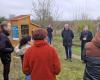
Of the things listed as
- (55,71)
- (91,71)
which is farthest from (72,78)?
(91,71)

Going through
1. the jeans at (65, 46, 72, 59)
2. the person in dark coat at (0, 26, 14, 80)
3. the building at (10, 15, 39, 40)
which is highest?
the building at (10, 15, 39, 40)

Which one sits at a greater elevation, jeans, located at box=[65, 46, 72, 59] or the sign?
the sign

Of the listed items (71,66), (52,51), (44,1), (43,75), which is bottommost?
(71,66)

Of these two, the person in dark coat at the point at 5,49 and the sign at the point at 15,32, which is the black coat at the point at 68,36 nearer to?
the sign at the point at 15,32

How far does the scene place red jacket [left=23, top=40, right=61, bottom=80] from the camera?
20.8ft

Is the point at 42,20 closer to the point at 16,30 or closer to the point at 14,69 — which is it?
the point at 16,30

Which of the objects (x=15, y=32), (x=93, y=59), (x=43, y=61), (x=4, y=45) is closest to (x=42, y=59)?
(x=43, y=61)

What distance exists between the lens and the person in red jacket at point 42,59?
250 inches

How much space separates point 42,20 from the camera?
1393 inches

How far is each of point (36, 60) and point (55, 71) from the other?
0.41 metres

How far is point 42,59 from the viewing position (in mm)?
6344

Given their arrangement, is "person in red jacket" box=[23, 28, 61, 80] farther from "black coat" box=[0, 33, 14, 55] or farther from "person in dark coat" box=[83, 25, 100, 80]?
"black coat" box=[0, 33, 14, 55]

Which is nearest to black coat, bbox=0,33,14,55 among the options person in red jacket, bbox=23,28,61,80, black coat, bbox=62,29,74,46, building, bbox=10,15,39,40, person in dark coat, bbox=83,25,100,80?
person in red jacket, bbox=23,28,61,80

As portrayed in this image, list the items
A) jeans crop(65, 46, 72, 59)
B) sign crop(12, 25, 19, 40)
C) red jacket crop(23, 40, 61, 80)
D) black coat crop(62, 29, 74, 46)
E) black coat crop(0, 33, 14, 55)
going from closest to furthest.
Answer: red jacket crop(23, 40, 61, 80)
black coat crop(0, 33, 14, 55)
black coat crop(62, 29, 74, 46)
jeans crop(65, 46, 72, 59)
sign crop(12, 25, 19, 40)
